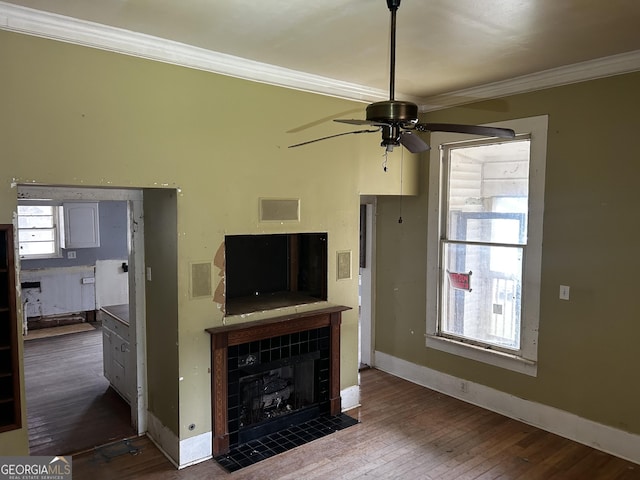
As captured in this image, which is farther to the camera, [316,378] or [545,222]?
[316,378]

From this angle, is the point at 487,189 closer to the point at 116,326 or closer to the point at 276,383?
the point at 276,383

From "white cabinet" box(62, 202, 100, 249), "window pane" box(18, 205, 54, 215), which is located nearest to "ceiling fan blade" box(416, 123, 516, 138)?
"white cabinet" box(62, 202, 100, 249)

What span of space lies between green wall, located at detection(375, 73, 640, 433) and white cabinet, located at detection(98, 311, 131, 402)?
131 inches

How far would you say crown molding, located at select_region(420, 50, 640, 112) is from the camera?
326 cm

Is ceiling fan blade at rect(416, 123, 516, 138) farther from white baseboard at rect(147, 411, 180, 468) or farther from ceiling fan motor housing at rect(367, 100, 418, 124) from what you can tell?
white baseboard at rect(147, 411, 180, 468)

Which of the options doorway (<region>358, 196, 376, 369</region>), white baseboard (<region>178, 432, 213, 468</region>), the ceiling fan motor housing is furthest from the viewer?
doorway (<region>358, 196, 376, 369</region>)

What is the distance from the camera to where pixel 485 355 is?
4215 mm

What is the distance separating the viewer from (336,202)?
4.08m

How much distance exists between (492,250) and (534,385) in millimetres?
1188

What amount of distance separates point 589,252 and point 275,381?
269cm

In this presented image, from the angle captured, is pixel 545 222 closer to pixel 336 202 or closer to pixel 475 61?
pixel 475 61

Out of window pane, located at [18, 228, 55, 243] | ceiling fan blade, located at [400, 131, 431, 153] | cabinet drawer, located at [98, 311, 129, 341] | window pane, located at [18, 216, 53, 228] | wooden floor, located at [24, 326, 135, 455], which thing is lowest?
wooden floor, located at [24, 326, 135, 455]

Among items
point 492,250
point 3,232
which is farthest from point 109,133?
point 492,250

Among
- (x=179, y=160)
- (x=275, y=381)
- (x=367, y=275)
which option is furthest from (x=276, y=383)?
(x=179, y=160)
